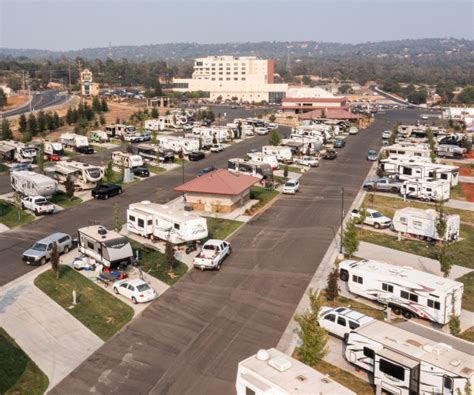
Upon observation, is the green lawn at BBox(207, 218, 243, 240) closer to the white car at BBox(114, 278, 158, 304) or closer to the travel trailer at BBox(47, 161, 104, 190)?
the white car at BBox(114, 278, 158, 304)

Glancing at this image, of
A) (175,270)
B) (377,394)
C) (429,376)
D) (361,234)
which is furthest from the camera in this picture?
(361,234)

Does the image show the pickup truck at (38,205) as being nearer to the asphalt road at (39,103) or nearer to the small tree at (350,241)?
the small tree at (350,241)

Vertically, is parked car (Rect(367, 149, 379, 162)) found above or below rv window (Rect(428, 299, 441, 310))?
below

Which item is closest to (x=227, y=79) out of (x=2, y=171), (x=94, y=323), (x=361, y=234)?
(x=2, y=171)

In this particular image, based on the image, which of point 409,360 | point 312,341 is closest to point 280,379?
point 312,341

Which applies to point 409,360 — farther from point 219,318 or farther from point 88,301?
point 88,301

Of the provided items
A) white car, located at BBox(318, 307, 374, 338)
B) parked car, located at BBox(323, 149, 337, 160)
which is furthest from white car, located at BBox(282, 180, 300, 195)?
white car, located at BBox(318, 307, 374, 338)

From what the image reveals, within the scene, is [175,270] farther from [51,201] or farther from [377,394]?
[51,201]
